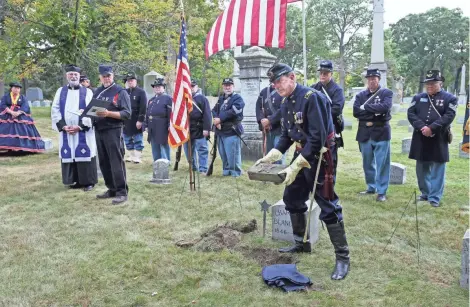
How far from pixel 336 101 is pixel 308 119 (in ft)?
7.76

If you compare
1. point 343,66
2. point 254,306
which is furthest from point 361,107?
point 343,66

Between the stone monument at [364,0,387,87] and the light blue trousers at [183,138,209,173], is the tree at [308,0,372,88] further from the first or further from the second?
the light blue trousers at [183,138,209,173]

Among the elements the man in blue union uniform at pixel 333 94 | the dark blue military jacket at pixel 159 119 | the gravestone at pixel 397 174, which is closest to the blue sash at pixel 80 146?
the dark blue military jacket at pixel 159 119

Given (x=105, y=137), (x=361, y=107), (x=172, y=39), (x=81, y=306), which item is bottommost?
(x=81, y=306)

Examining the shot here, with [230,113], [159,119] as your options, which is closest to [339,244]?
[230,113]

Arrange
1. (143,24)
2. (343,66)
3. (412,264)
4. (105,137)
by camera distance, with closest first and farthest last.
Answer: (412,264)
(105,137)
(143,24)
(343,66)

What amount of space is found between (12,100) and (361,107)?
9.35m

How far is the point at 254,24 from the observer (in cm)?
573

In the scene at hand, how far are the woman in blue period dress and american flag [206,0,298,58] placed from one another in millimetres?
7600

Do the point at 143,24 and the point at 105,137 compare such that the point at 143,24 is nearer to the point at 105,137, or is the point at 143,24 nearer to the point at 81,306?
the point at 105,137

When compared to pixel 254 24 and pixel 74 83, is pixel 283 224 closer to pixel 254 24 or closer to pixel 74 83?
pixel 254 24

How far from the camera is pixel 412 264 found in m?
4.09

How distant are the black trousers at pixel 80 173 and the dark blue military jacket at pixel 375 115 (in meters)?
4.62

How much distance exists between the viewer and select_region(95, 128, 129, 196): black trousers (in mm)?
6418
